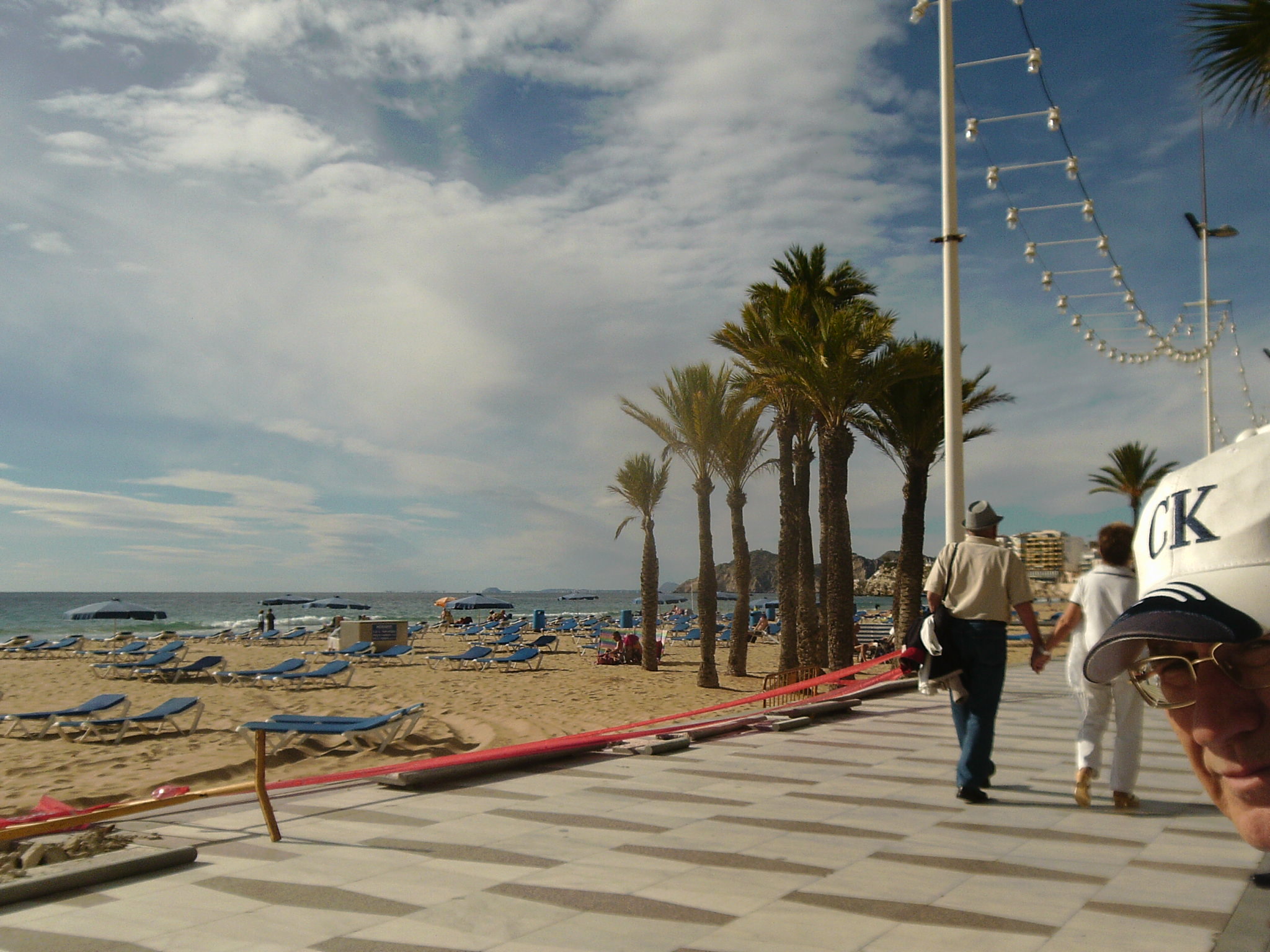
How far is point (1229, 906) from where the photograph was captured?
11.2ft

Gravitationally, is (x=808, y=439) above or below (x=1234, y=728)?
above

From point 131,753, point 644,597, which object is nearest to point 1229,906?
point 131,753

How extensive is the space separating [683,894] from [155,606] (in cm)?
12152

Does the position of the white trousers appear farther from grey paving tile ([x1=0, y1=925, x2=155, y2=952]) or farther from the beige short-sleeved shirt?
grey paving tile ([x1=0, y1=925, x2=155, y2=952])

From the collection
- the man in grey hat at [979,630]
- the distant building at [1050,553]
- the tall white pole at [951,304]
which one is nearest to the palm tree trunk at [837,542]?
the tall white pole at [951,304]

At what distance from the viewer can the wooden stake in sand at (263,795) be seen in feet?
14.6

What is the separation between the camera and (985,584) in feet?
17.3

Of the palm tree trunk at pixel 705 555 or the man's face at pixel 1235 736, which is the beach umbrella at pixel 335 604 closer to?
the palm tree trunk at pixel 705 555

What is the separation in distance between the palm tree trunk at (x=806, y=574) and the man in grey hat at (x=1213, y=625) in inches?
→ 716

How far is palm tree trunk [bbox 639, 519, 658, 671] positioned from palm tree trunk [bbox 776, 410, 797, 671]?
4.32 meters

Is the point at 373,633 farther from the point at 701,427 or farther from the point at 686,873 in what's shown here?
the point at 686,873

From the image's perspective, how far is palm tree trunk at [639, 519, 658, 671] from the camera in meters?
23.5

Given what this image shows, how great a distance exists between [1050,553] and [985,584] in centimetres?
214

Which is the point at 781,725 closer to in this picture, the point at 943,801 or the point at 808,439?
the point at 943,801
